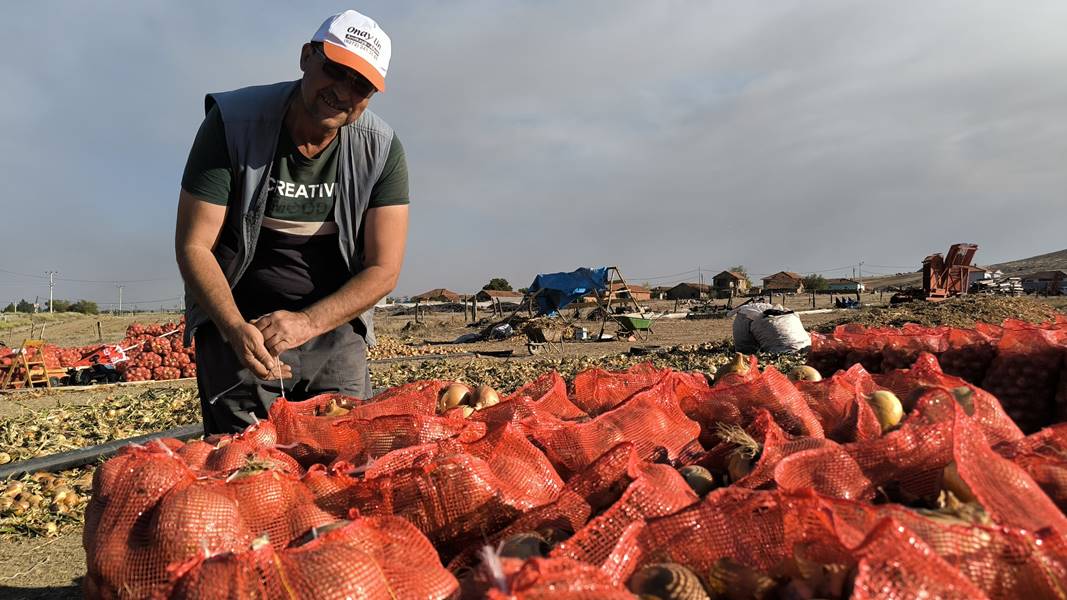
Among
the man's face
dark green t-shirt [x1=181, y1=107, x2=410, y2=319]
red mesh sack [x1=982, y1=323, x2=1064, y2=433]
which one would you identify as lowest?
red mesh sack [x1=982, y1=323, x2=1064, y2=433]

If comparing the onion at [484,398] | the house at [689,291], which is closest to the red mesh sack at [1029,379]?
the onion at [484,398]

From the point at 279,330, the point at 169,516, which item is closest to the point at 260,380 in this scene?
the point at 279,330

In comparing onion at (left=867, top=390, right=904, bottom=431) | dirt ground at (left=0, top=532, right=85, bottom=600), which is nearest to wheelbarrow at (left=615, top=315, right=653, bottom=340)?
dirt ground at (left=0, top=532, right=85, bottom=600)

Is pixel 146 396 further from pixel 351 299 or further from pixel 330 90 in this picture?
pixel 330 90

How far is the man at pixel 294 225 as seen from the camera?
112 inches

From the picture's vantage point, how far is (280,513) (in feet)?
5.91

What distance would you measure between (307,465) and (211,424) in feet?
5.16

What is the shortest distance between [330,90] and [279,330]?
1038mm

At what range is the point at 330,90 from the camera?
2.88 metres

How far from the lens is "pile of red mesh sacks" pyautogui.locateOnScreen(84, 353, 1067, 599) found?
1.34m

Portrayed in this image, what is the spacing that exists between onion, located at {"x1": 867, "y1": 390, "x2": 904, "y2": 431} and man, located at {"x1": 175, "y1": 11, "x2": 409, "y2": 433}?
7.43 feet

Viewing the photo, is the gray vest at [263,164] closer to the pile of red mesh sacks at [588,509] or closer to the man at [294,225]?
the man at [294,225]

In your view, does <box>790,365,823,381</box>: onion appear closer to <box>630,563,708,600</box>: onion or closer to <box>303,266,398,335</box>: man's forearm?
<box>303,266,398,335</box>: man's forearm

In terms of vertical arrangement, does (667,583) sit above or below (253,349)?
below
